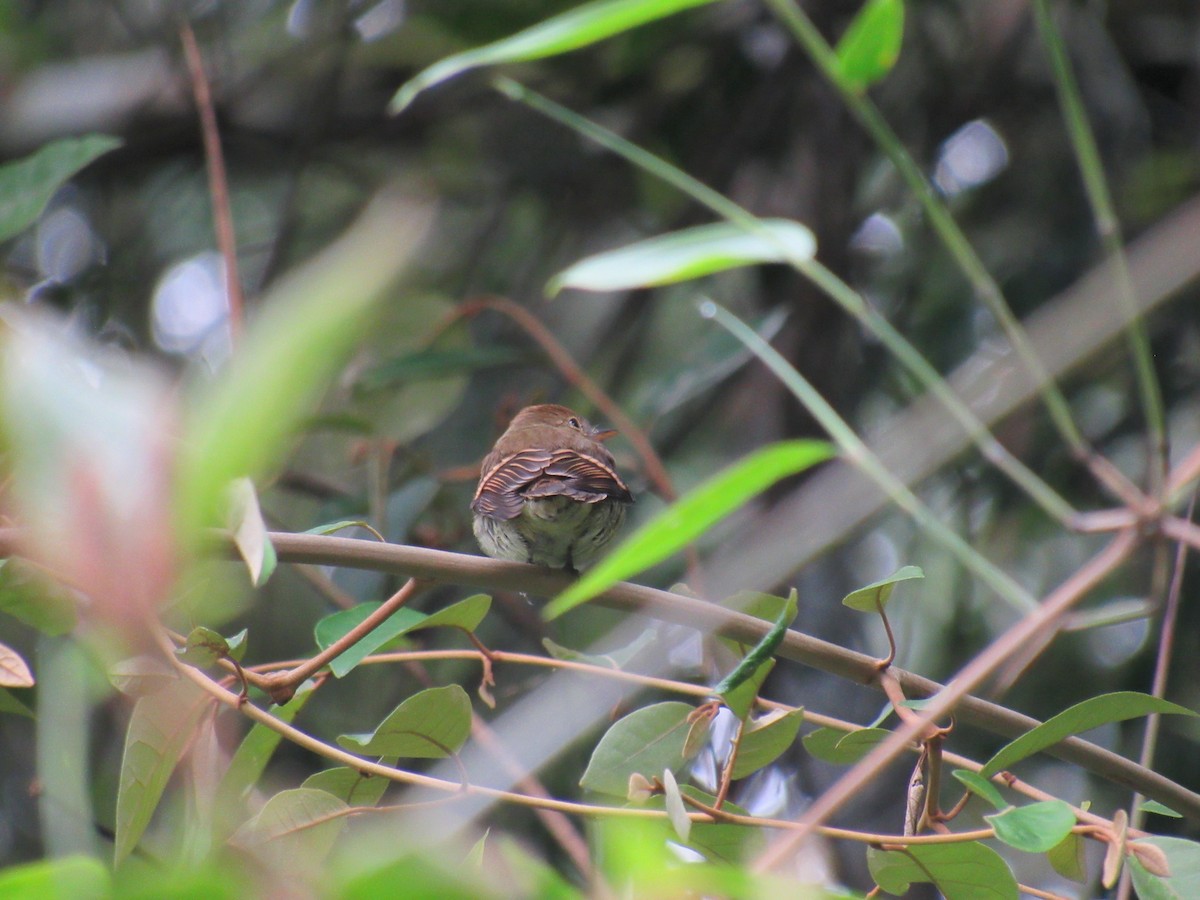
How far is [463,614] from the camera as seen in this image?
5.96ft

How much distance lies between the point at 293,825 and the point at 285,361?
1.33 meters

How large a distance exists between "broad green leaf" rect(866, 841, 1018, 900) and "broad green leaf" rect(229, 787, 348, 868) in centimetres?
70

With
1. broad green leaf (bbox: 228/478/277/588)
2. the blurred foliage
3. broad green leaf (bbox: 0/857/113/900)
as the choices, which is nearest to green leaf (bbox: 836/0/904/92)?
broad green leaf (bbox: 228/478/277/588)

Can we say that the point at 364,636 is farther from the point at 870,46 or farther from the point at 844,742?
the point at 870,46

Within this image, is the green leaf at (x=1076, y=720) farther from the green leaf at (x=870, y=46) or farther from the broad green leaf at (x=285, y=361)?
the broad green leaf at (x=285, y=361)

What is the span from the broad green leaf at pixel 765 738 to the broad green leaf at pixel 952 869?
0.58 ft

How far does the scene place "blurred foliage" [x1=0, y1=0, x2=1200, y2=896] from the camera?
375cm

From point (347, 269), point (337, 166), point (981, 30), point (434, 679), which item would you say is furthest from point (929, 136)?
point (347, 269)

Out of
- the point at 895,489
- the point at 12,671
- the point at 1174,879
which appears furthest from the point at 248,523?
the point at 1174,879

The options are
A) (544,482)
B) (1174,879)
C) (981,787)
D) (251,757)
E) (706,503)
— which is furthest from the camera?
(544,482)

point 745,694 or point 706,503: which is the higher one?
point 706,503

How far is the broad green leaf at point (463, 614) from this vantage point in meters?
1.78

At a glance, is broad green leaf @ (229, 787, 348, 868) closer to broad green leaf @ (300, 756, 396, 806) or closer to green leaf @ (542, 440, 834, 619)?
broad green leaf @ (300, 756, 396, 806)

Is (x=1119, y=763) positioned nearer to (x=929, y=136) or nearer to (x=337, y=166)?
(x=929, y=136)
